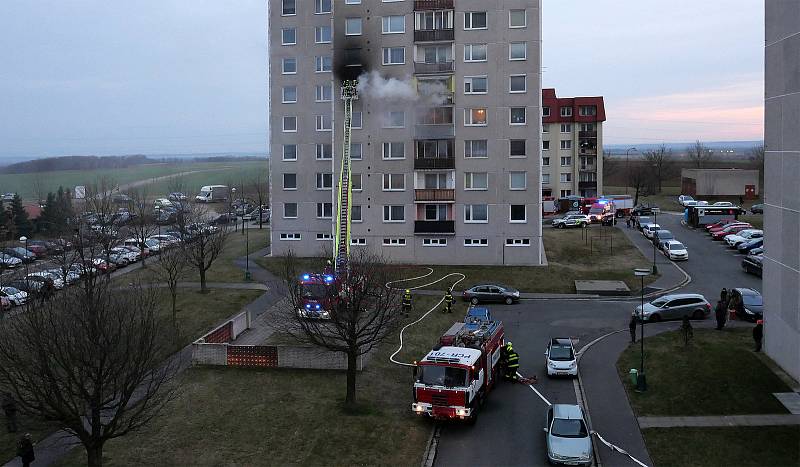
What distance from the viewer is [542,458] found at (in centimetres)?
1917

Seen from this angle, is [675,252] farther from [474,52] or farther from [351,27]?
[351,27]

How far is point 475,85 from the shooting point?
49.5 metres

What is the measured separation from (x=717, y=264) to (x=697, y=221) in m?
17.2

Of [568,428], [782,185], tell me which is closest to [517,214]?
[782,185]

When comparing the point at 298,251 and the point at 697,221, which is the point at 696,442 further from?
the point at 697,221

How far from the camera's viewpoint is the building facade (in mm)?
23891

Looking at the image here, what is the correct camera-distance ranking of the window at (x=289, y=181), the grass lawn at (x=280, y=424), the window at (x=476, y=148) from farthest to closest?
the window at (x=289, y=181) < the window at (x=476, y=148) < the grass lawn at (x=280, y=424)

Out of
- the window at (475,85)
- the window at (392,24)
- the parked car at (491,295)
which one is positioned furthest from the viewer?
the window at (392,24)

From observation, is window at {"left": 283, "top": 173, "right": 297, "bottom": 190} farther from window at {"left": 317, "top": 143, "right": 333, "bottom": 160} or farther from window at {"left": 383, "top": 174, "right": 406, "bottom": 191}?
window at {"left": 383, "top": 174, "right": 406, "bottom": 191}

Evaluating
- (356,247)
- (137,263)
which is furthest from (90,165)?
(356,247)

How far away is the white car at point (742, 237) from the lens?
52.2 meters

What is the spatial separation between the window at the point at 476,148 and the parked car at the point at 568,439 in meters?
31.5

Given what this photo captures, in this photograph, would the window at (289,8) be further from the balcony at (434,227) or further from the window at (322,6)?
the balcony at (434,227)

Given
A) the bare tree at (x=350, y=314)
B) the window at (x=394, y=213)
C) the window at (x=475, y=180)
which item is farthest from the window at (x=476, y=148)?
the bare tree at (x=350, y=314)
